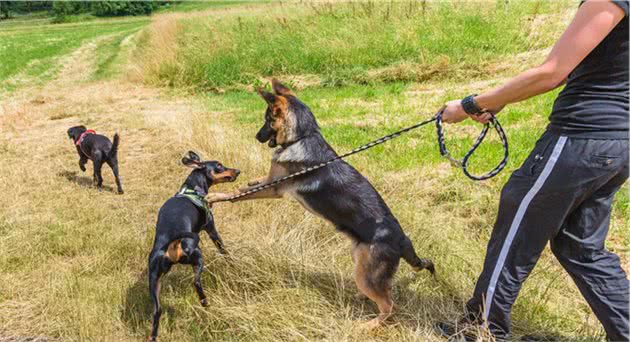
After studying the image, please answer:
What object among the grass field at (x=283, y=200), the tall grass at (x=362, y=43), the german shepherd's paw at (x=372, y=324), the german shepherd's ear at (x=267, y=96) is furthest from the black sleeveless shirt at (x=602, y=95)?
the tall grass at (x=362, y=43)

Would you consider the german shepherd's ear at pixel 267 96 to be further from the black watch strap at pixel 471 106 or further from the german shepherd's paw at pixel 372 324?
the german shepherd's paw at pixel 372 324

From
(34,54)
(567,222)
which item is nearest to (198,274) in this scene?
(567,222)

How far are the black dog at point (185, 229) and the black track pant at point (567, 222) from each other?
192 centimetres

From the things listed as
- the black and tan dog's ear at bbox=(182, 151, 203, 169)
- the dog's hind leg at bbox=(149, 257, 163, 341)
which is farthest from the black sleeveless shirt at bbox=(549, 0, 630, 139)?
the black and tan dog's ear at bbox=(182, 151, 203, 169)

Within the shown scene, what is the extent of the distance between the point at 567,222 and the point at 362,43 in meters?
11.2

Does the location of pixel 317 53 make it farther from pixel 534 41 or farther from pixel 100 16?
pixel 100 16

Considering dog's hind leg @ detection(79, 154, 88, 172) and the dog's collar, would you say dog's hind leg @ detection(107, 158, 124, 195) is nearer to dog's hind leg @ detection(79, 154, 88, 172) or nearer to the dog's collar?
dog's hind leg @ detection(79, 154, 88, 172)

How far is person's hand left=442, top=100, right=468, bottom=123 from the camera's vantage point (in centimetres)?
266

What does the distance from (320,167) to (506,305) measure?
4.98 ft

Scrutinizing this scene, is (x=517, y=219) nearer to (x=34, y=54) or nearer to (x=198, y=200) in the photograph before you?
A: (x=198, y=200)

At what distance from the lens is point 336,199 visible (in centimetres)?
329

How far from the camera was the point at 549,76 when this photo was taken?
221 cm

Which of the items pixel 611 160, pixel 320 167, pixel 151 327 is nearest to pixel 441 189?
pixel 320 167

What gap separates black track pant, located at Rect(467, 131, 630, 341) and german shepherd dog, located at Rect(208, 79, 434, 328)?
0.68 meters
